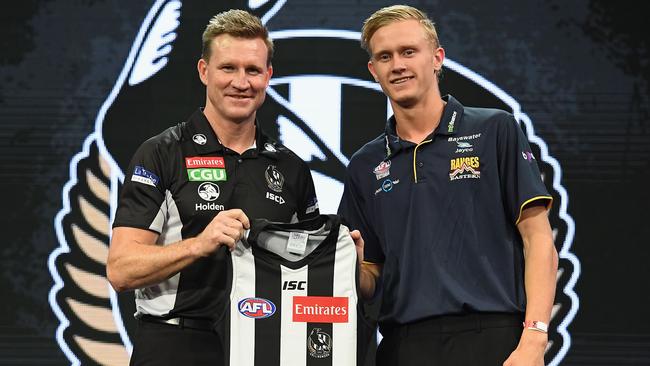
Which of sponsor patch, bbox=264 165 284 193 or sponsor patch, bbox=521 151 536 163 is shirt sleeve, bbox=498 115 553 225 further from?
sponsor patch, bbox=264 165 284 193

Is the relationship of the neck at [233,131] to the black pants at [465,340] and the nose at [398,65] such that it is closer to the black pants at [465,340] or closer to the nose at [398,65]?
the nose at [398,65]

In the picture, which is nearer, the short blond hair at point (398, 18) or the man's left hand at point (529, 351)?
the man's left hand at point (529, 351)

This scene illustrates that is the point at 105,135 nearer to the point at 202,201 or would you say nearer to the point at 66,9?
the point at 66,9

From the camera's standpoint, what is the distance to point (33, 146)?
3.80 metres

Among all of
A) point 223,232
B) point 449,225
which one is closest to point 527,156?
point 449,225

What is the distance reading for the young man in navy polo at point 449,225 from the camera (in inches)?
90.7

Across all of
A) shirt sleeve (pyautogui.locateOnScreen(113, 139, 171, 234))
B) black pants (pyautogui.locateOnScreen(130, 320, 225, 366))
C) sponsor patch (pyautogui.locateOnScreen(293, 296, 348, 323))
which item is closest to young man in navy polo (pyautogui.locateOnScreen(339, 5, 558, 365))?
sponsor patch (pyautogui.locateOnScreen(293, 296, 348, 323))

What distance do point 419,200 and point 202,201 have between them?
0.67 metres

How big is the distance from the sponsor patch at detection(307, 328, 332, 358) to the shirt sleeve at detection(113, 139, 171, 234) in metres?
0.58

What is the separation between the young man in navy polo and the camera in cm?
230

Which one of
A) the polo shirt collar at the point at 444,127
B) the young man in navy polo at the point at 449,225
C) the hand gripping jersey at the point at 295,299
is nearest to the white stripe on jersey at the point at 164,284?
the hand gripping jersey at the point at 295,299

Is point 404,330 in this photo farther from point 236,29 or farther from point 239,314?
point 236,29

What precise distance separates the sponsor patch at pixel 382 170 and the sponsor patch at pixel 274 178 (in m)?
0.33

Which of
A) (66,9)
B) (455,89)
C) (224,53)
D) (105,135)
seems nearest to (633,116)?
(455,89)
